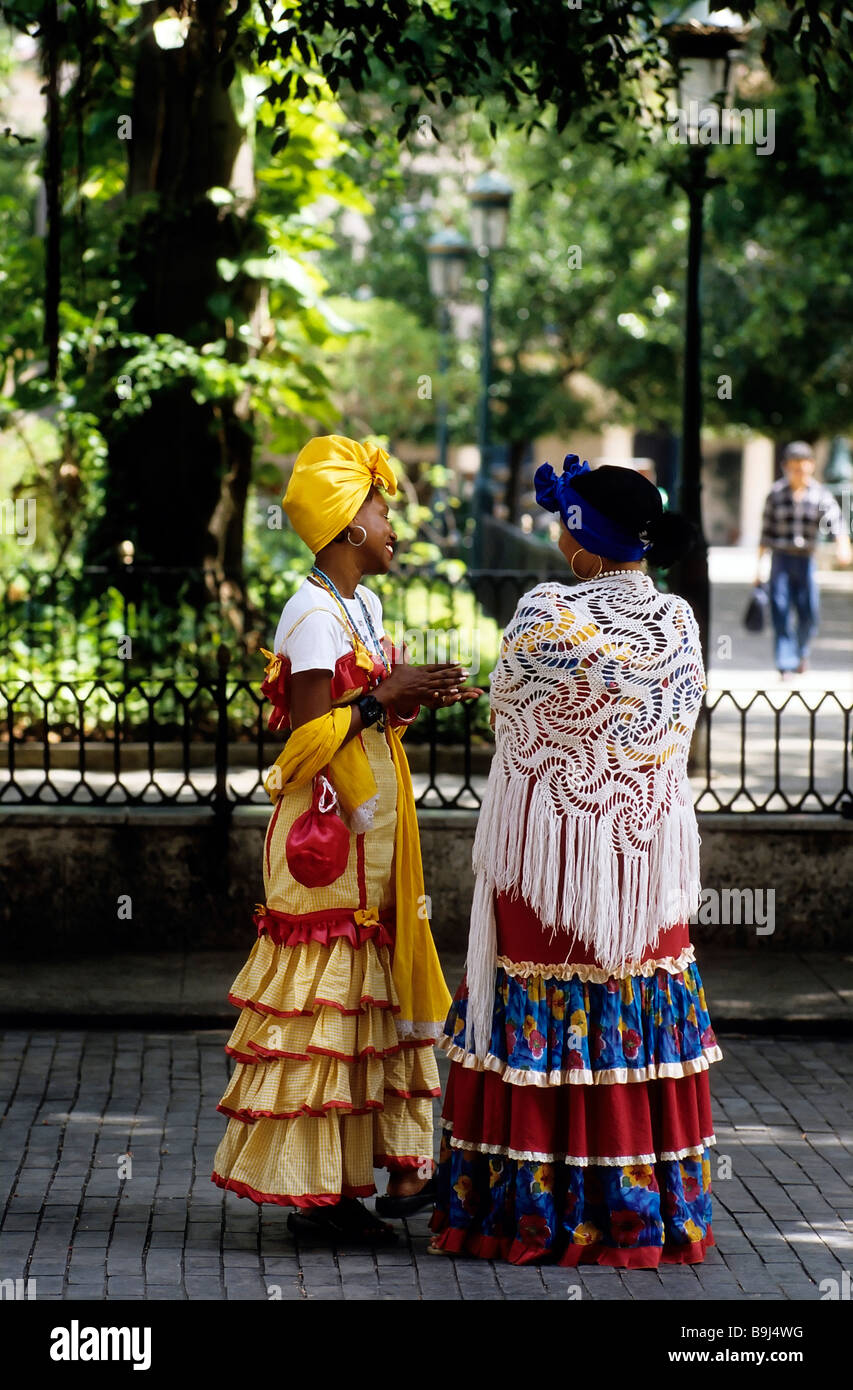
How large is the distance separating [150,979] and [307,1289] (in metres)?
3.25

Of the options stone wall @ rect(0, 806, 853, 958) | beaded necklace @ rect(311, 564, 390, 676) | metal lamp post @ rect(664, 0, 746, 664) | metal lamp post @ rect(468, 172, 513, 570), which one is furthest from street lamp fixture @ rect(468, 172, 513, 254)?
beaded necklace @ rect(311, 564, 390, 676)

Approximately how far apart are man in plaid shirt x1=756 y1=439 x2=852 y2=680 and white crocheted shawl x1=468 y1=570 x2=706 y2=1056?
32.2ft

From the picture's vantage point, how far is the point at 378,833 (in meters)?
4.78

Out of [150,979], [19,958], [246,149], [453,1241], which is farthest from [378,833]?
[246,149]

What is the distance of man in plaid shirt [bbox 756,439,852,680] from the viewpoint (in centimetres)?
1426

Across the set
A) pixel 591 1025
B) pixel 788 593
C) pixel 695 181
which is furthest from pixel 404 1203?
pixel 788 593

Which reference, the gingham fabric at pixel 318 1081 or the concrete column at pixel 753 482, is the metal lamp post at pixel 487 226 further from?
the concrete column at pixel 753 482

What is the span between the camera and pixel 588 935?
14.9 feet

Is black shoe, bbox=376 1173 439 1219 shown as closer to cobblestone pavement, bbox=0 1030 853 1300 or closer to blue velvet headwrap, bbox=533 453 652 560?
cobblestone pavement, bbox=0 1030 853 1300

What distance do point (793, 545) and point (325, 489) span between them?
401 inches

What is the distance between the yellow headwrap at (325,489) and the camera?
4.68 m

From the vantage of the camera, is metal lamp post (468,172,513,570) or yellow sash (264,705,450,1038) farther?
metal lamp post (468,172,513,570)

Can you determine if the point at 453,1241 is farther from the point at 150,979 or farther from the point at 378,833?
the point at 150,979

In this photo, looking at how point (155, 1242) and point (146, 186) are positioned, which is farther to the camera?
point (146, 186)
